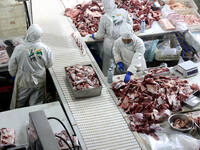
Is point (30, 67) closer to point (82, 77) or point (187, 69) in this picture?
point (82, 77)

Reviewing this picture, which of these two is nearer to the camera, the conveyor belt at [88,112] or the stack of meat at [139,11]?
the conveyor belt at [88,112]

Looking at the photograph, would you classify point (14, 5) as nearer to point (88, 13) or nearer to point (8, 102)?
point (88, 13)

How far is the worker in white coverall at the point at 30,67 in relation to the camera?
505cm

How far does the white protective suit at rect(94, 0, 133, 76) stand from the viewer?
244 inches

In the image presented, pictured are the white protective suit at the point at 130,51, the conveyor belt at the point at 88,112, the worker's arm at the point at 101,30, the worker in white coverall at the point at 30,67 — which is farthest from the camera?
the worker's arm at the point at 101,30

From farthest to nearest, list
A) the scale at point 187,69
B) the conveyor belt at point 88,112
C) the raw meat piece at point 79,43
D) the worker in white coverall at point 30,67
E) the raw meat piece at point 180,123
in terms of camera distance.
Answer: the raw meat piece at point 79,43, the scale at point 187,69, the worker in white coverall at point 30,67, the raw meat piece at point 180,123, the conveyor belt at point 88,112

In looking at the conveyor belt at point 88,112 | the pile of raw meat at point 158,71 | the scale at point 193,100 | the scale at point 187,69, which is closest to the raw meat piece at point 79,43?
the conveyor belt at point 88,112

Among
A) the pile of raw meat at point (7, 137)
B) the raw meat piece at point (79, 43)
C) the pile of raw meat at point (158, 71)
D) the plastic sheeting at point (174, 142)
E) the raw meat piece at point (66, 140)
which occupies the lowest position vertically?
the plastic sheeting at point (174, 142)

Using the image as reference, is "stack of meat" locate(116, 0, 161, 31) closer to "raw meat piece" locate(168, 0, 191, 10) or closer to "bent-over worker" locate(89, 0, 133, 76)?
"raw meat piece" locate(168, 0, 191, 10)

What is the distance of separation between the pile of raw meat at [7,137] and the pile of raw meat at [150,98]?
60.5 inches

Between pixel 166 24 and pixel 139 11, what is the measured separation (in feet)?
2.45

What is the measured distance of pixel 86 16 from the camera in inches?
281

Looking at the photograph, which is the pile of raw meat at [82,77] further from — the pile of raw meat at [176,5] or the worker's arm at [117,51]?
the pile of raw meat at [176,5]

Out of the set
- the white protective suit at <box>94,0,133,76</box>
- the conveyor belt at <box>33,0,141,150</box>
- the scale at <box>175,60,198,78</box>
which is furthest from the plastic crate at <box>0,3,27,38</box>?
the scale at <box>175,60,198,78</box>
